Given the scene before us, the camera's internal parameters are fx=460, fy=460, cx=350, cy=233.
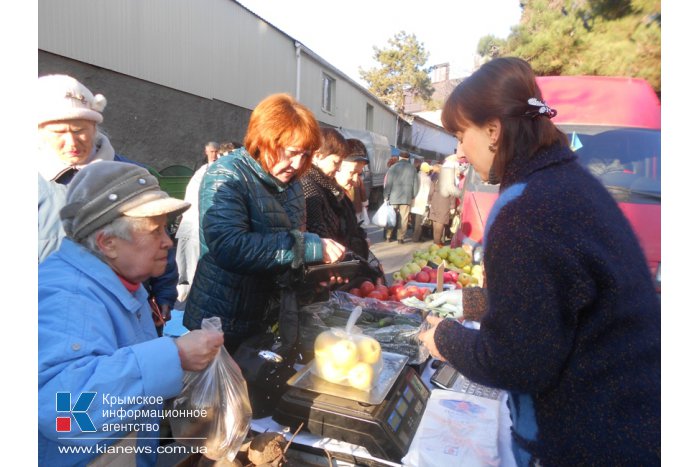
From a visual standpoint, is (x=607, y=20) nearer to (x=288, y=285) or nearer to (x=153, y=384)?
(x=288, y=285)

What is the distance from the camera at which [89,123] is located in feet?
6.33

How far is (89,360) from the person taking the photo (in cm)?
103

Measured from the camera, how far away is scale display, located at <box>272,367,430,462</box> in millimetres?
1342

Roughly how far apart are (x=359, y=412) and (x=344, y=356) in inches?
7.4

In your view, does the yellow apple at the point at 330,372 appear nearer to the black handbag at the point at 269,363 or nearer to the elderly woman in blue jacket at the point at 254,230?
the black handbag at the point at 269,363

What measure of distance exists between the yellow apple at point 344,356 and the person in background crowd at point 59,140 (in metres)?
0.82

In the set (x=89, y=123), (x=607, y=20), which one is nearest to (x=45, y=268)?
(x=89, y=123)

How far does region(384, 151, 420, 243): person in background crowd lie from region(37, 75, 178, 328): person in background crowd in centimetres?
743

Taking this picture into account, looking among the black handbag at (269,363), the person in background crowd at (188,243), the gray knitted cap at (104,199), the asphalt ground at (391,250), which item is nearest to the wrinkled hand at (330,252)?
the black handbag at (269,363)

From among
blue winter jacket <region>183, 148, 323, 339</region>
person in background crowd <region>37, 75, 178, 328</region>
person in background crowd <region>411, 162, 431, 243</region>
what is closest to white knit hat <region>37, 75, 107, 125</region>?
person in background crowd <region>37, 75, 178, 328</region>

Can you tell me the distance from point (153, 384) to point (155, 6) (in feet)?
28.7

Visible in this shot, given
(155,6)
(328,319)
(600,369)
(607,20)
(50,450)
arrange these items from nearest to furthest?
(600,369) < (50,450) < (328,319) < (607,20) < (155,6)

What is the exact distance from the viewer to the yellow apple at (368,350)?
1525 mm

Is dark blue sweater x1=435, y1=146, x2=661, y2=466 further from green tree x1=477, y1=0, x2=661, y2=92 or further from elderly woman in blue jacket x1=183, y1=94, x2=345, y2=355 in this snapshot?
green tree x1=477, y1=0, x2=661, y2=92
